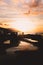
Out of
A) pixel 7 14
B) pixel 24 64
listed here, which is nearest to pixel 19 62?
pixel 24 64

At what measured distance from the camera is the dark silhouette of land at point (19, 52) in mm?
1840

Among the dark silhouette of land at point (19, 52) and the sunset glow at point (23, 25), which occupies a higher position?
the sunset glow at point (23, 25)

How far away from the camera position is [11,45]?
184 cm

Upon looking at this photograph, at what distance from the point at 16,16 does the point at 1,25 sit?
17cm

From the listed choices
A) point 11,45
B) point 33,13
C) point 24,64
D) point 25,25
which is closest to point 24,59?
point 24,64

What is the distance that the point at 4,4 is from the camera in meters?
1.86

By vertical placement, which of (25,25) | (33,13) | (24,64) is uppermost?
(33,13)

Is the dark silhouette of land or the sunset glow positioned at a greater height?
the sunset glow

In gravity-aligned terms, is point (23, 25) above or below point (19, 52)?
above

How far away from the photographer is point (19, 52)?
6.06 ft

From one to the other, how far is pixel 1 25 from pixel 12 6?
22 centimetres

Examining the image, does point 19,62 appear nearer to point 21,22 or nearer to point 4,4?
point 21,22

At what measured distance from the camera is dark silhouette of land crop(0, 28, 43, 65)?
72.4 inches

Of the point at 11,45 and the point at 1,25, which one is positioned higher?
the point at 1,25
